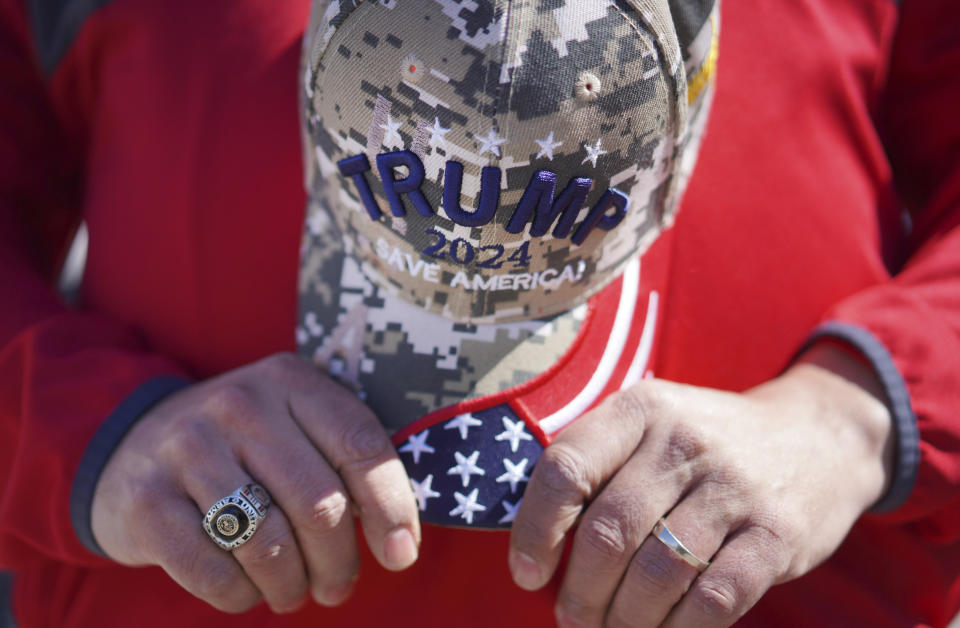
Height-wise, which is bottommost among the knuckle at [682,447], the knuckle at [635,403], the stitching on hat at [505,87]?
the knuckle at [682,447]

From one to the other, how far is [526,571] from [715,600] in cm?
15

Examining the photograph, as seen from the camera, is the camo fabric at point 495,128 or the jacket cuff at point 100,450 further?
the jacket cuff at point 100,450

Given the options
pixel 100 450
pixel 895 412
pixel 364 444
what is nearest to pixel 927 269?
pixel 895 412

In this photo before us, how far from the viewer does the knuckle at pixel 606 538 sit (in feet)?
1.91

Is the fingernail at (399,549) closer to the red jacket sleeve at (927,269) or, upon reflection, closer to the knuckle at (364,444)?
the knuckle at (364,444)

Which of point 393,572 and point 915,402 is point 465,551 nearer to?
point 393,572

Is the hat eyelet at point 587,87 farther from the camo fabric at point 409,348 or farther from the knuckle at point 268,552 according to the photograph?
the knuckle at point 268,552

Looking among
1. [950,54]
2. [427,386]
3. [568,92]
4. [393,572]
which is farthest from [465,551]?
[950,54]

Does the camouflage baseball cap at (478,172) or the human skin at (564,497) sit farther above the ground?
the camouflage baseball cap at (478,172)

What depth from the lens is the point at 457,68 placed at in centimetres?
52

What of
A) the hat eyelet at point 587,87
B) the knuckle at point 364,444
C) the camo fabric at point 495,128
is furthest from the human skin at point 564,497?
the hat eyelet at point 587,87

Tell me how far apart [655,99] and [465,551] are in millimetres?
424

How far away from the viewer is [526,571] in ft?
1.99

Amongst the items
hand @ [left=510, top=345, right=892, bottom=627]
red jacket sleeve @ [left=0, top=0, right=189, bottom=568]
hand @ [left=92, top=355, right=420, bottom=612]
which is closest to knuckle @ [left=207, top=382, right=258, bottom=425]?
hand @ [left=92, top=355, right=420, bottom=612]
